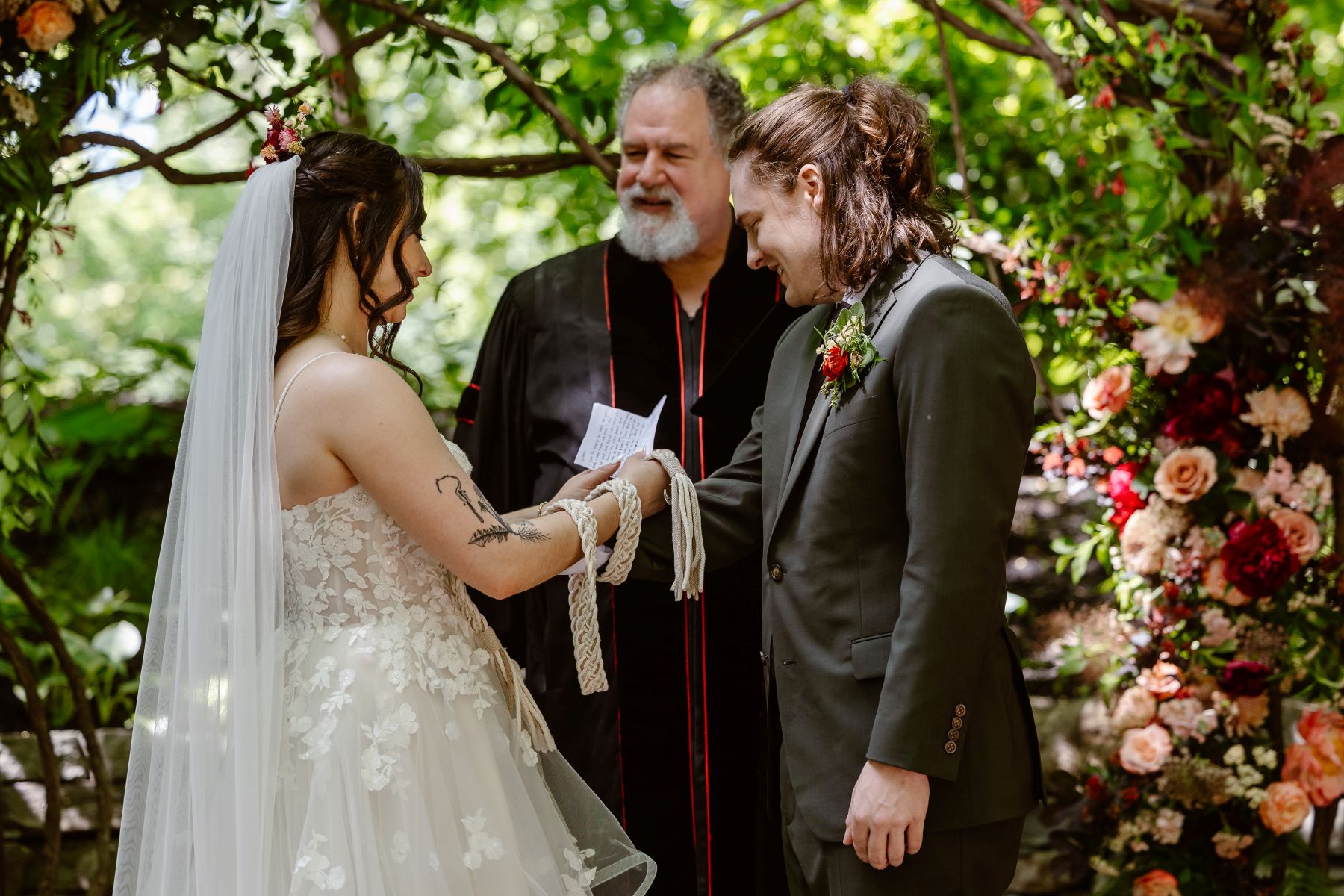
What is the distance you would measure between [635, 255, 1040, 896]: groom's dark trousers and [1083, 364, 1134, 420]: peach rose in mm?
1272

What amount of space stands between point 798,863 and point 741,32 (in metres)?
2.14

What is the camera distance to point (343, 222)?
217 centimetres

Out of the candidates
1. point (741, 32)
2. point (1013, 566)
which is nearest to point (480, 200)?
point (1013, 566)

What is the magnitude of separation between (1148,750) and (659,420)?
4.98 feet

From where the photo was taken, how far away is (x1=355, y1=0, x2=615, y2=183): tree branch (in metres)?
3.20

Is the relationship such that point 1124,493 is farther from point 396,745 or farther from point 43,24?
point 43,24

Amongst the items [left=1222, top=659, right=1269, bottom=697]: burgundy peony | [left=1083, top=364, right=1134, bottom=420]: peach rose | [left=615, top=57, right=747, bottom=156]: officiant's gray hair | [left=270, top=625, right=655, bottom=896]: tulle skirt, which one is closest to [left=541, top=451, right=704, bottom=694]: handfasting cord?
[left=270, top=625, right=655, bottom=896]: tulle skirt

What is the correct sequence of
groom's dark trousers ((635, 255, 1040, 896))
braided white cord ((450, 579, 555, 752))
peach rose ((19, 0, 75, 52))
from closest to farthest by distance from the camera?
groom's dark trousers ((635, 255, 1040, 896))
braided white cord ((450, 579, 555, 752))
peach rose ((19, 0, 75, 52))

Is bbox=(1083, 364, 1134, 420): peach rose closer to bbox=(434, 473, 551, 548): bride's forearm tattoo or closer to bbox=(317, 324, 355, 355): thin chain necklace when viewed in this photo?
bbox=(434, 473, 551, 548): bride's forearm tattoo

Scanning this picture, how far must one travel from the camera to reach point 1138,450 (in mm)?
3291

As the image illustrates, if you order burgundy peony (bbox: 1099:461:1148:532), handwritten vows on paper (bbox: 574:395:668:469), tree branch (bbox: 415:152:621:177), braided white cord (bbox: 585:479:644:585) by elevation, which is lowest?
burgundy peony (bbox: 1099:461:1148:532)

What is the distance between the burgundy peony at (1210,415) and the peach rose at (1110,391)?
132 mm

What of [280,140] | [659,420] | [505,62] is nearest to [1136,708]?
[659,420]

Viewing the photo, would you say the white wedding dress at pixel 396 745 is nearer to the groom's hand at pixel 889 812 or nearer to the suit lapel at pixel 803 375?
the groom's hand at pixel 889 812
